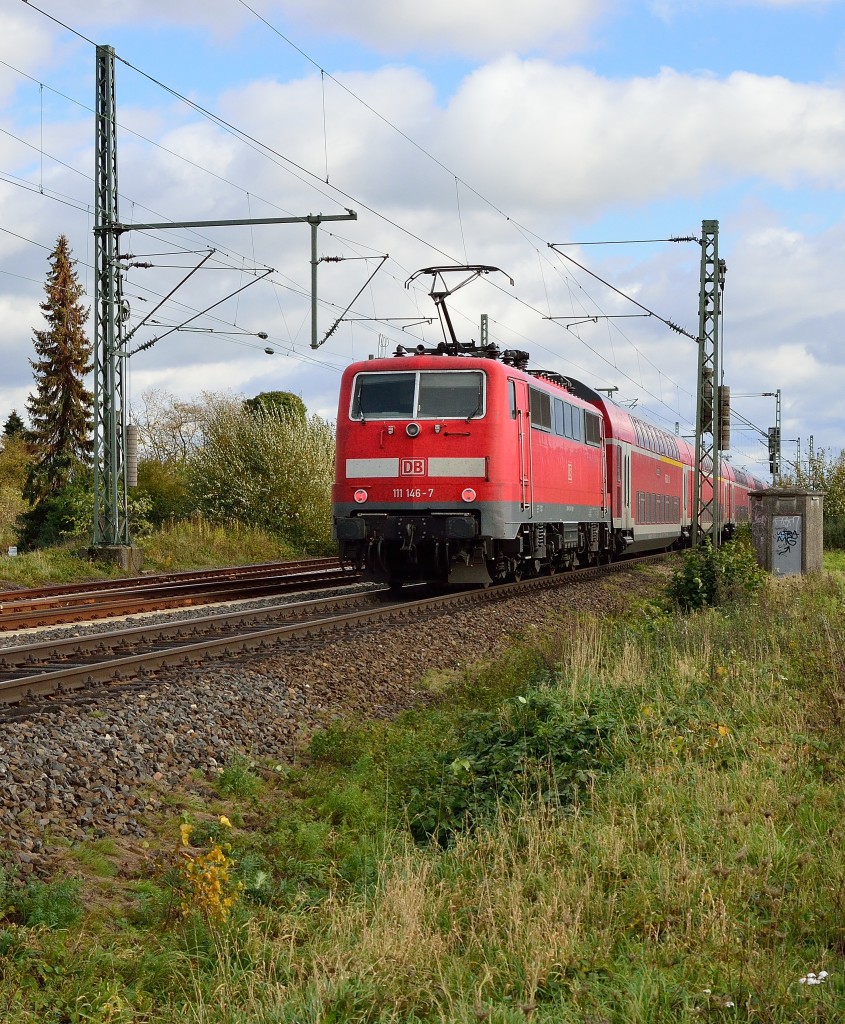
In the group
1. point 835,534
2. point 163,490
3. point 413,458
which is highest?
point 163,490

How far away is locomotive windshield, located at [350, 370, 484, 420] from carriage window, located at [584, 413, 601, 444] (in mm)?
6430

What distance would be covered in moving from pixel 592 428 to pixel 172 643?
12922 millimetres

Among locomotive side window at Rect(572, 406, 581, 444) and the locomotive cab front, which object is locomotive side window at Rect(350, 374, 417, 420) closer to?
the locomotive cab front

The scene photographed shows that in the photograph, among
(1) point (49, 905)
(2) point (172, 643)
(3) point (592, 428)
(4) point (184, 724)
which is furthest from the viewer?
(3) point (592, 428)

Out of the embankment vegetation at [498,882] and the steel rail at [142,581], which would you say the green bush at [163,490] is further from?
the embankment vegetation at [498,882]

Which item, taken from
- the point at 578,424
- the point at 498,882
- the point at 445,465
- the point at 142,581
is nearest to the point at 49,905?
Answer: the point at 498,882

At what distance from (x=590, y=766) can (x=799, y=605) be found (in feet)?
27.0

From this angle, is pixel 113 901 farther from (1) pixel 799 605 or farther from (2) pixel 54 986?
(1) pixel 799 605

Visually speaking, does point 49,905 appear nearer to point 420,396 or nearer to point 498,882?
point 498,882

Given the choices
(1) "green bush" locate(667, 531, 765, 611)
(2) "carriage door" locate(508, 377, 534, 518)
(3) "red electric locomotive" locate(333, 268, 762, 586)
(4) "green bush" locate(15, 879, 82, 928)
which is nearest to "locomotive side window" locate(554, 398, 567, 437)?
(3) "red electric locomotive" locate(333, 268, 762, 586)

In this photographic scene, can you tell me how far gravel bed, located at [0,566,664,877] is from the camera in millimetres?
6219

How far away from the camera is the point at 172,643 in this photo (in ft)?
39.5

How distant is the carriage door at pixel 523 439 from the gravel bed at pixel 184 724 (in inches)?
143

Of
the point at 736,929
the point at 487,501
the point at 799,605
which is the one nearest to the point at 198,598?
the point at 487,501
